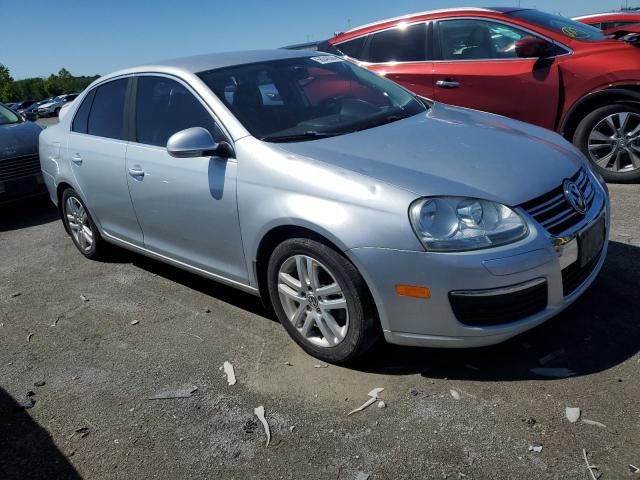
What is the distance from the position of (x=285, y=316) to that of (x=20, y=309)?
2.30 m

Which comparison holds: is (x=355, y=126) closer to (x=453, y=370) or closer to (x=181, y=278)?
(x=453, y=370)

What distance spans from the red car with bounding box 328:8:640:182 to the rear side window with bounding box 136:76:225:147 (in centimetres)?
309

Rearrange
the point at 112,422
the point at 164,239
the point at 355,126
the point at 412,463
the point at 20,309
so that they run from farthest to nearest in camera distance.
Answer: the point at 20,309 → the point at 164,239 → the point at 355,126 → the point at 112,422 → the point at 412,463

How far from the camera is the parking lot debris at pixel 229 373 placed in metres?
3.24

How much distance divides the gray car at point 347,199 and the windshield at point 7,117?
13.4ft

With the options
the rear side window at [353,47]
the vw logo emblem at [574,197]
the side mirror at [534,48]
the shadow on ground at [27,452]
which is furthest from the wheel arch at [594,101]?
the shadow on ground at [27,452]

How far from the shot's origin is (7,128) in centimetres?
752

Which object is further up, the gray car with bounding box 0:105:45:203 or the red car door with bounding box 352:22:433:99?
the red car door with bounding box 352:22:433:99

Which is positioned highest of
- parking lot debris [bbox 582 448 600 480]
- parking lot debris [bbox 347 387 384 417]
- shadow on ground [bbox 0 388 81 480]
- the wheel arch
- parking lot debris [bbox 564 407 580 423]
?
the wheel arch

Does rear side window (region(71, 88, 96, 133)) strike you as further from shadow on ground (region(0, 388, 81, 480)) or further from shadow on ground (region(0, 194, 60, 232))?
shadow on ground (region(0, 388, 81, 480))

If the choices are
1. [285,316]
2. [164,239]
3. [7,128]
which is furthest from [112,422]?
[7,128]

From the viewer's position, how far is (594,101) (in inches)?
223

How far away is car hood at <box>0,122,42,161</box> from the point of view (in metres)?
7.20

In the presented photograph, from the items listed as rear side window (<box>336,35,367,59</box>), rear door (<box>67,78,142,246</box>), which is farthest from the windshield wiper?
rear side window (<box>336,35,367,59</box>)
